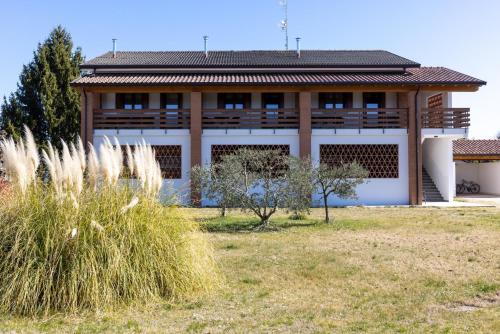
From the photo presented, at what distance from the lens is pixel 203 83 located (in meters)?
21.3

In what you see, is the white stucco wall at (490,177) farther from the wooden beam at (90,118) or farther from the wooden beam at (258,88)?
the wooden beam at (90,118)

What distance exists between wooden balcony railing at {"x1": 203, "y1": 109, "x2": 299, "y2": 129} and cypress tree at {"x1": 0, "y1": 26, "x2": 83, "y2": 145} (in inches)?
345

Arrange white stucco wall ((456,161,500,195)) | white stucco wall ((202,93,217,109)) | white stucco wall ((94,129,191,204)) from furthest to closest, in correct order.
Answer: white stucco wall ((456,161,500,195)) → white stucco wall ((202,93,217,109)) → white stucco wall ((94,129,191,204))

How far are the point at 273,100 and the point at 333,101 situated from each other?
9.34ft

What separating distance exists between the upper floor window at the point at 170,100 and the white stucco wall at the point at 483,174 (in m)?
18.7

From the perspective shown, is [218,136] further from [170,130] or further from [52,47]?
[52,47]

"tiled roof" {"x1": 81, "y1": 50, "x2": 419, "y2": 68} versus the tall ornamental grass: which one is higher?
"tiled roof" {"x1": 81, "y1": 50, "x2": 419, "y2": 68}

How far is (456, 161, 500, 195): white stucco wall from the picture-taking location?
97.7ft

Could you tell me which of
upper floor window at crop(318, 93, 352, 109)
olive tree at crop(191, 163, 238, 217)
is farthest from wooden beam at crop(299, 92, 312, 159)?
olive tree at crop(191, 163, 238, 217)

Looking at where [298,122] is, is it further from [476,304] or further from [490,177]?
[476,304]

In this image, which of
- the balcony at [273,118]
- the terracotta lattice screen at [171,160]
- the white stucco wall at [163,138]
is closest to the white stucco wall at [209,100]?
the balcony at [273,118]

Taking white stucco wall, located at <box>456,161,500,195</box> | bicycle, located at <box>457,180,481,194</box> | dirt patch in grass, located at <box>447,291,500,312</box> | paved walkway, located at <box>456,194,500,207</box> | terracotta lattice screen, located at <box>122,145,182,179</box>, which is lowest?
paved walkway, located at <box>456,194,500,207</box>

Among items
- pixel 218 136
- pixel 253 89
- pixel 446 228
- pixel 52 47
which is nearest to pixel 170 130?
pixel 218 136

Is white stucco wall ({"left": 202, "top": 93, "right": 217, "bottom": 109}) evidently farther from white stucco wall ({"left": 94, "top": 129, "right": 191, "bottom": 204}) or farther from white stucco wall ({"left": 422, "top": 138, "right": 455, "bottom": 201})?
white stucco wall ({"left": 422, "top": 138, "right": 455, "bottom": 201})
